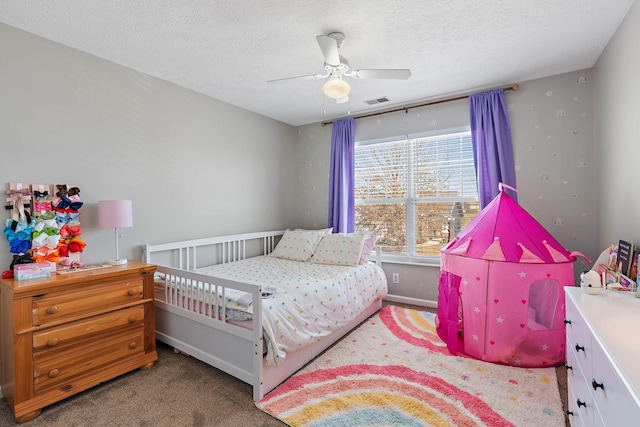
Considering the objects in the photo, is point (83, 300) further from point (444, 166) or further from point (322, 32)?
point (444, 166)

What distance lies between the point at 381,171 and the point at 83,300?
3258 mm

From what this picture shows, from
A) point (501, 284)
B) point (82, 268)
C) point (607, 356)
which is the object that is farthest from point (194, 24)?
point (501, 284)

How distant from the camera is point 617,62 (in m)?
2.19

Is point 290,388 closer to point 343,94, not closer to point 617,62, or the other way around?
point 343,94

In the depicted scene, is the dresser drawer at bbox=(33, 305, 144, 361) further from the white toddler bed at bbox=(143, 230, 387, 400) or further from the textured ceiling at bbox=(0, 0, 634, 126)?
the textured ceiling at bbox=(0, 0, 634, 126)

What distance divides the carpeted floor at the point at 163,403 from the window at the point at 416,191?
172 centimetres

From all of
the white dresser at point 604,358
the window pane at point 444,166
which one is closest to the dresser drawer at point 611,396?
the white dresser at point 604,358

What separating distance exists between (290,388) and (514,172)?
2839 mm

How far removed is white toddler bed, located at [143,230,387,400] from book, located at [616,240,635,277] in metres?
1.86

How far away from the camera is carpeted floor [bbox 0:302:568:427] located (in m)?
1.75

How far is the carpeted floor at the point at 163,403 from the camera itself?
1.75m

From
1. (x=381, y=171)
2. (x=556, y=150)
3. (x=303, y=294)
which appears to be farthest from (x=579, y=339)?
(x=381, y=171)

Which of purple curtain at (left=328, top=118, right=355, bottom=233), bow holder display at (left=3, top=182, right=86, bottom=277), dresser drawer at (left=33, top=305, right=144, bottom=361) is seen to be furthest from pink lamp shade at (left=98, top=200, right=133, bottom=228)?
purple curtain at (left=328, top=118, right=355, bottom=233)

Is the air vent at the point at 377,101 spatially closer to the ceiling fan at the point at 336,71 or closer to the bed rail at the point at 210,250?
the ceiling fan at the point at 336,71
